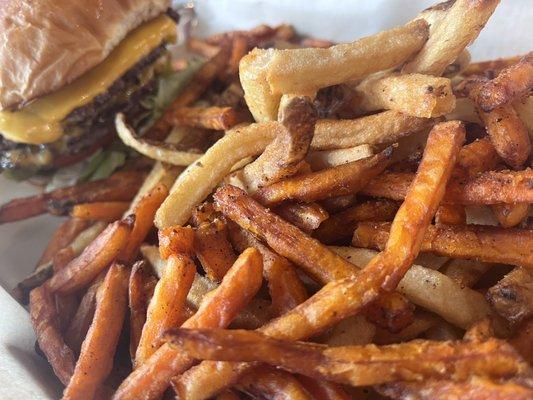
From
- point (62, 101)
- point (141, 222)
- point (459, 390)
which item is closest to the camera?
point (459, 390)

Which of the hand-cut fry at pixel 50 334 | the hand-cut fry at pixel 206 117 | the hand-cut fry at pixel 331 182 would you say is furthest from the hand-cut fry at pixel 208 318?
the hand-cut fry at pixel 206 117

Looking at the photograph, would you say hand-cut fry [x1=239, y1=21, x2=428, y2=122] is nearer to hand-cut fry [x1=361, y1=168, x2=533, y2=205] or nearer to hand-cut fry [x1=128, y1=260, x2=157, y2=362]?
hand-cut fry [x1=361, y1=168, x2=533, y2=205]

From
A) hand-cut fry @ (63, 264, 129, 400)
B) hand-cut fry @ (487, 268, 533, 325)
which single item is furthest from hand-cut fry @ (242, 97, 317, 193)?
hand-cut fry @ (487, 268, 533, 325)

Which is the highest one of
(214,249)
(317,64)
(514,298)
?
(317,64)

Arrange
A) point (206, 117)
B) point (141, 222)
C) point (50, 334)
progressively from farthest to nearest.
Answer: point (206, 117) → point (141, 222) → point (50, 334)

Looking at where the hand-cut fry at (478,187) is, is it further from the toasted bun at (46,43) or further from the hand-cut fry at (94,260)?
the toasted bun at (46,43)

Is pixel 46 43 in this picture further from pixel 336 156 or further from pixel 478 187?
pixel 478 187

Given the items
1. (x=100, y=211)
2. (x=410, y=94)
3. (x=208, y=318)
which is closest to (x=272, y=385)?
(x=208, y=318)
